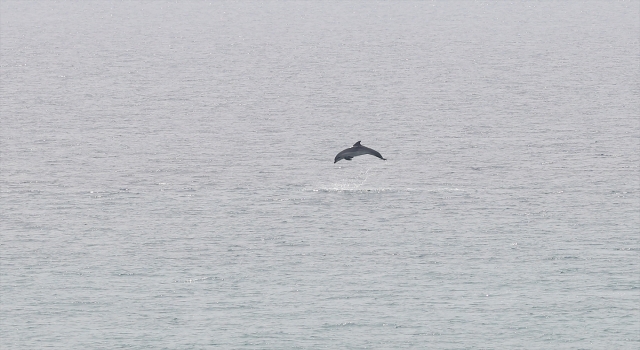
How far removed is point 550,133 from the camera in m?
163

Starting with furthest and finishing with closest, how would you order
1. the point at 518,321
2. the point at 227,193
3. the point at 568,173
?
the point at 568,173, the point at 227,193, the point at 518,321

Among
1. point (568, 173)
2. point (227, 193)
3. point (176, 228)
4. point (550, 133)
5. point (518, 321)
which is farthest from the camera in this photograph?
point (550, 133)

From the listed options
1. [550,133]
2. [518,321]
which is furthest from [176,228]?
[550,133]

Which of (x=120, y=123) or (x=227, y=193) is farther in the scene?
(x=120, y=123)

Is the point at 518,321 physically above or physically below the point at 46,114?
above

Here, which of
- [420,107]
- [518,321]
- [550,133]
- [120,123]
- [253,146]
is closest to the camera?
[518,321]

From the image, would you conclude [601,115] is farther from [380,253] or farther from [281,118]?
[380,253]

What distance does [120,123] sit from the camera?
17575 cm

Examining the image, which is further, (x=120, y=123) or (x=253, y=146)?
(x=120, y=123)

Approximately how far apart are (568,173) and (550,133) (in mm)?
30584

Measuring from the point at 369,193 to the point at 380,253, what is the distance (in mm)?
20443

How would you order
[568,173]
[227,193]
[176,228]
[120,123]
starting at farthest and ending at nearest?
1. [120,123]
2. [568,173]
3. [227,193]
4. [176,228]

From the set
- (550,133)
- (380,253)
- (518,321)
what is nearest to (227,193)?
(380,253)

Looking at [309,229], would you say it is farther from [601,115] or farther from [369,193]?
[601,115]
